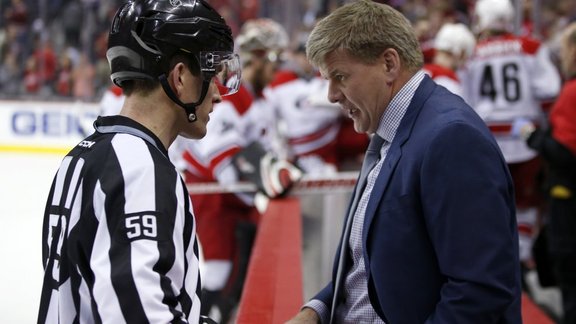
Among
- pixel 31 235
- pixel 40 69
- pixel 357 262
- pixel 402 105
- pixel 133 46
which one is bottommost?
pixel 31 235

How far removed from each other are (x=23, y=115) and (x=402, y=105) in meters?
7.94

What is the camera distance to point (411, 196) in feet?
4.58

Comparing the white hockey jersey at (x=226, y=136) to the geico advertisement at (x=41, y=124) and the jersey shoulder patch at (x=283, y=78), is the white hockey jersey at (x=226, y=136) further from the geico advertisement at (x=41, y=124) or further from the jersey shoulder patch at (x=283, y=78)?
the geico advertisement at (x=41, y=124)

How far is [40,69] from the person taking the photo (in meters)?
9.37

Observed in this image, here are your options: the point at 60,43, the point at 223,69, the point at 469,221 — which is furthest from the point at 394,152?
the point at 60,43

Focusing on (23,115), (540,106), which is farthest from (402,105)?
(23,115)

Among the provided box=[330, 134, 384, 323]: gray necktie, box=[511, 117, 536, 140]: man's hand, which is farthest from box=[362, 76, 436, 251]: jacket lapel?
box=[511, 117, 536, 140]: man's hand

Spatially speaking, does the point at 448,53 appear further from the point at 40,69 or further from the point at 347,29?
the point at 40,69

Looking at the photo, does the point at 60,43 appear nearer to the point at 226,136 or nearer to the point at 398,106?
the point at 226,136

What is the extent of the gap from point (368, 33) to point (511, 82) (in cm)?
367

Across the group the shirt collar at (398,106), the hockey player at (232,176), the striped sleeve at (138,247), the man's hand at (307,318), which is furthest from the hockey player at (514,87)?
the striped sleeve at (138,247)

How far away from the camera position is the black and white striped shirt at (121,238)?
1.21 metres

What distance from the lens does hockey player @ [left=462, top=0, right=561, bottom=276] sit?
4.92m

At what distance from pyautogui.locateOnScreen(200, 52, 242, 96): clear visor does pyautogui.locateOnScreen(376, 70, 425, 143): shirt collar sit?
29cm
